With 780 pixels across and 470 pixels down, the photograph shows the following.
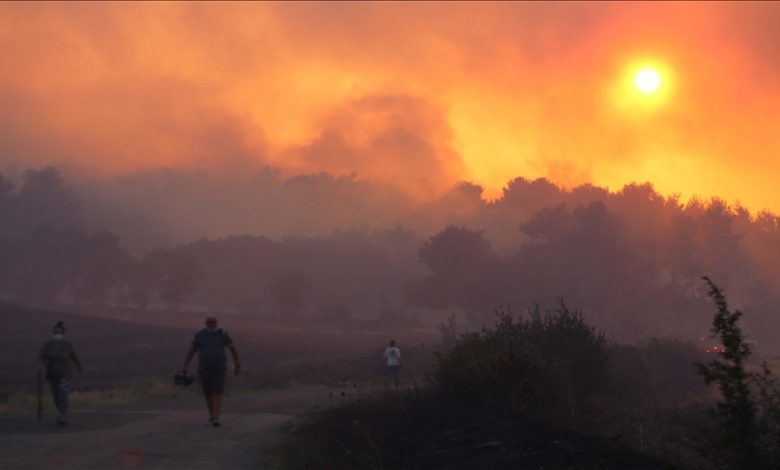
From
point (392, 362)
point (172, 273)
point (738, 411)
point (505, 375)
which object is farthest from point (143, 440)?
point (172, 273)

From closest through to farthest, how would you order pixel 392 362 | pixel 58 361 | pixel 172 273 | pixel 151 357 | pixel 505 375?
pixel 505 375
pixel 58 361
pixel 392 362
pixel 151 357
pixel 172 273

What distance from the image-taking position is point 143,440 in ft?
47.2

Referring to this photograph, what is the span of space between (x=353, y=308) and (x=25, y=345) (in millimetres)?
76848

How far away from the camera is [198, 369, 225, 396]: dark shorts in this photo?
1647 centimetres

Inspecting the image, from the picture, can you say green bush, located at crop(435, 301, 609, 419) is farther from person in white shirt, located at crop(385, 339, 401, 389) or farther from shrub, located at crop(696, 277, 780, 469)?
person in white shirt, located at crop(385, 339, 401, 389)

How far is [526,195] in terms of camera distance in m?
121

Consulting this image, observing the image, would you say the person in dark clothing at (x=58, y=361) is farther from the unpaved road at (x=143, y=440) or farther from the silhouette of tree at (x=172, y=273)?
the silhouette of tree at (x=172, y=273)

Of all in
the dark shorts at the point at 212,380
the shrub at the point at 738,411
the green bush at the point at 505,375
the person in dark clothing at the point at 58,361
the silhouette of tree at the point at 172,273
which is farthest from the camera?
the silhouette of tree at the point at 172,273

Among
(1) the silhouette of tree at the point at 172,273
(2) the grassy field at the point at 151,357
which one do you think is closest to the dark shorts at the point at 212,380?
(2) the grassy field at the point at 151,357

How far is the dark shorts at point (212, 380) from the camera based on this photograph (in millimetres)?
16469

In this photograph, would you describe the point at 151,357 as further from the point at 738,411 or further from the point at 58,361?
the point at 738,411

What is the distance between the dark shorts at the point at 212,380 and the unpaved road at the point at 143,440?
2.24 feet

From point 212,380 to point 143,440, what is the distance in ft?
7.48

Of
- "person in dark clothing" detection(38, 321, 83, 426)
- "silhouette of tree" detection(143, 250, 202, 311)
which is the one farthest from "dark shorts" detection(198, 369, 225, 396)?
"silhouette of tree" detection(143, 250, 202, 311)
